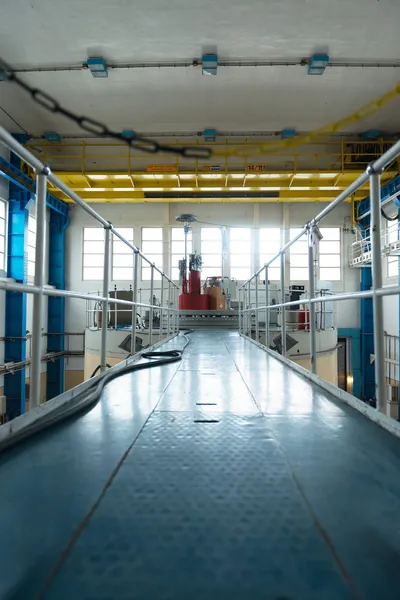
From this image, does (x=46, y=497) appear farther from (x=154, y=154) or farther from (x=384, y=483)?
(x=154, y=154)

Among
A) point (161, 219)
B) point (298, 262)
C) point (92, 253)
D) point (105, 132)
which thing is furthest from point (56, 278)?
point (298, 262)

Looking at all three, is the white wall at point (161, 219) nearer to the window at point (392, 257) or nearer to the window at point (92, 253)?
the window at point (92, 253)

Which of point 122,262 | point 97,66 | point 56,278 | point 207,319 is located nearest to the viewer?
point 97,66

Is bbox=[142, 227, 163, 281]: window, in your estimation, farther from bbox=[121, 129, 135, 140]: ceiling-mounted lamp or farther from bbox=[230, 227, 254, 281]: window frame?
bbox=[121, 129, 135, 140]: ceiling-mounted lamp

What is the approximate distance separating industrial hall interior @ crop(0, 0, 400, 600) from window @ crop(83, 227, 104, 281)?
0.07 m

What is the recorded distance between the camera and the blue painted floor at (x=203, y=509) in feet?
2.19

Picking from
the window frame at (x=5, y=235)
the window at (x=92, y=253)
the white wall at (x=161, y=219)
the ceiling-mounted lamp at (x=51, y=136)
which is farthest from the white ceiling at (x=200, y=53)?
the window at (x=92, y=253)

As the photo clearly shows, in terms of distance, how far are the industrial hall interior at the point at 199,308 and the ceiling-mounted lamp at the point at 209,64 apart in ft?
0.19

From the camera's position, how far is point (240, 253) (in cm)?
1195

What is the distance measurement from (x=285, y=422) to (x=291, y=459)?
1.36 feet

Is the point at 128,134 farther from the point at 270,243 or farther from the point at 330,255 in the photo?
the point at 330,255

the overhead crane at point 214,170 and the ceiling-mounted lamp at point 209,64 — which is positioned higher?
the ceiling-mounted lamp at point 209,64

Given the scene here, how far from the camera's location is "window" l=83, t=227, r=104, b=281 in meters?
11.9

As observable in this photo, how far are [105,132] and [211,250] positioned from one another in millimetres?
4803
